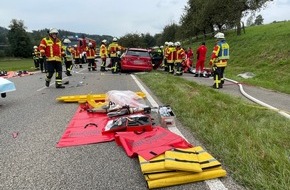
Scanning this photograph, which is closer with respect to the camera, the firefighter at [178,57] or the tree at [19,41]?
the firefighter at [178,57]

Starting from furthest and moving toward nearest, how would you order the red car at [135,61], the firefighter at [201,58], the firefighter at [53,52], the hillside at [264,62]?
the red car at [135,61]
the firefighter at [201,58]
the hillside at [264,62]
the firefighter at [53,52]

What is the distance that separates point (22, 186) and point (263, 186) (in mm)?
2298

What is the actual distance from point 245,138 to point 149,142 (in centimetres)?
131

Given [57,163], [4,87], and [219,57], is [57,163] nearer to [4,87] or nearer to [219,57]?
[4,87]

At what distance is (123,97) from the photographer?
670 centimetres

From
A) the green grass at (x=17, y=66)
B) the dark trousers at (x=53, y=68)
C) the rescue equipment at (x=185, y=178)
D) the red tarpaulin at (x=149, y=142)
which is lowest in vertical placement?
the green grass at (x=17, y=66)

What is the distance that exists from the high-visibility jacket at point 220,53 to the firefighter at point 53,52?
563 centimetres

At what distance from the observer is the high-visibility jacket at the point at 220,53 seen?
11.5 meters

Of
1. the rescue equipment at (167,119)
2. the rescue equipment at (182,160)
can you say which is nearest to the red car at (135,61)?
the rescue equipment at (167,119)

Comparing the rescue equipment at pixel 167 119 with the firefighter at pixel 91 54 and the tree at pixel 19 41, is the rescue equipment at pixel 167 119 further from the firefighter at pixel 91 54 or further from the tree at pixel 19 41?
the tree at pixel 19 41

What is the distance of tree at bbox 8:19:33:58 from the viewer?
8519cm

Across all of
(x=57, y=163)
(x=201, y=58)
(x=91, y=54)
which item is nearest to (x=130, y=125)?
(x=57, y=163)

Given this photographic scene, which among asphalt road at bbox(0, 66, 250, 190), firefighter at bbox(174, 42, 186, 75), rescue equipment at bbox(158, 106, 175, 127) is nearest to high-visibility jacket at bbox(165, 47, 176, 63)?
firefighter at bbox(174, 42, 186, 75)

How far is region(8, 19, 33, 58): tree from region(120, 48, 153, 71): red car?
74.9 metres
